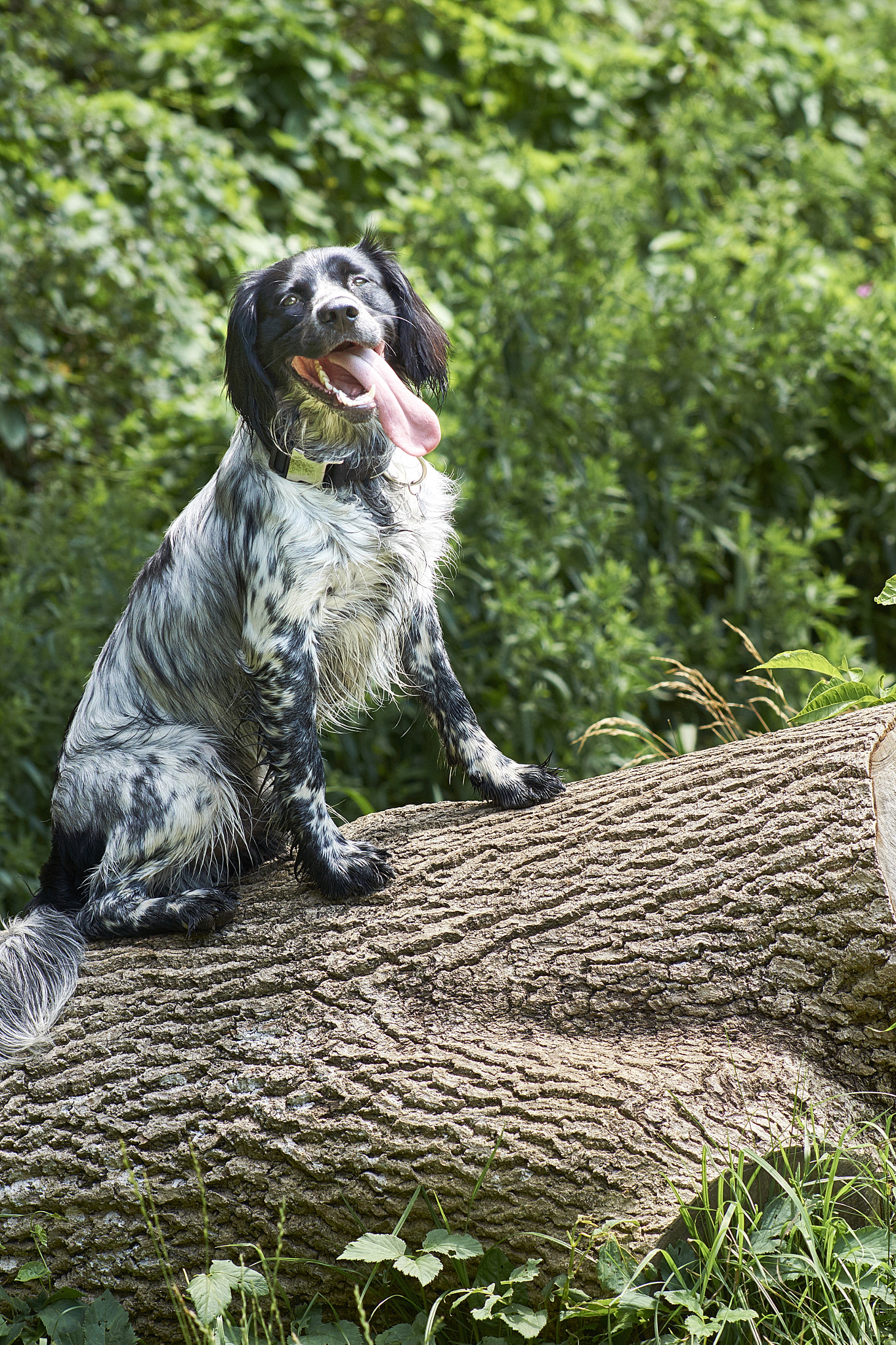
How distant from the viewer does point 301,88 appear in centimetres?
655

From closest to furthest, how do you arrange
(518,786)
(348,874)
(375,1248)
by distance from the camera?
1. (375,1248)
2. (348,874)
3. (518,786)

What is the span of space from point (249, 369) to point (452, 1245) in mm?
1929

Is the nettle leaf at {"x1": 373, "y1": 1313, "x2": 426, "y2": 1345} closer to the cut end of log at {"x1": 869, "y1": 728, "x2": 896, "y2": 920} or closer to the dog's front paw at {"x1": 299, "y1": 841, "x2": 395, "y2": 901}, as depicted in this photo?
the dog's front paw at {"x1": 299, "y1": 841, "x2": 395, "y2": 901}

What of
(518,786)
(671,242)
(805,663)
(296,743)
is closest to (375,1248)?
(296,743)

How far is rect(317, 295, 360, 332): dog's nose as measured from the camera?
8.39ft

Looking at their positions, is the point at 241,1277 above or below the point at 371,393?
below

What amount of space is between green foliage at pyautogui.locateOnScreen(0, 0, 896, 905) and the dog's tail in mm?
1316

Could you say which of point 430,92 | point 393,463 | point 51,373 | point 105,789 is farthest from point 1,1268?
point 430,92

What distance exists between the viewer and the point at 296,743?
2744 millimetres

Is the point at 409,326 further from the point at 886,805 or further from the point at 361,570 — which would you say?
the point at 886,805

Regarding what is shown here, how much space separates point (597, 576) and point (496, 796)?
169 centimetres

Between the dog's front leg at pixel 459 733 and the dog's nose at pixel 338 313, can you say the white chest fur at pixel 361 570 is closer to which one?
the dog's front leg at pixel 459 733

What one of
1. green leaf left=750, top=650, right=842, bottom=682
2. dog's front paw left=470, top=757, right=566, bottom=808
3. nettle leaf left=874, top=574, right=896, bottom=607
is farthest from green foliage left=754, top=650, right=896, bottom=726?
dog's front paw left=470, top=757, right=566, bottom=808

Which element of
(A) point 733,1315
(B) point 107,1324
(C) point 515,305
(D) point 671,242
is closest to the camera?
(A) point 733,1315
